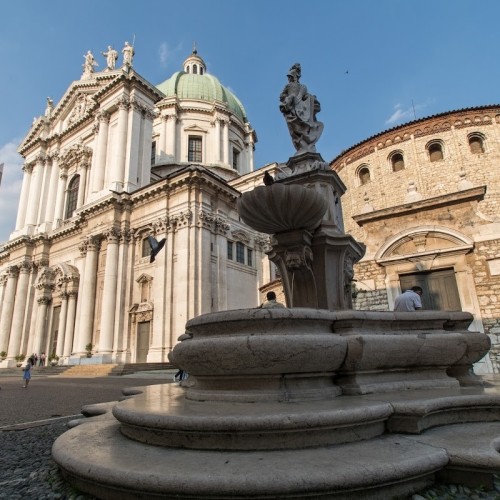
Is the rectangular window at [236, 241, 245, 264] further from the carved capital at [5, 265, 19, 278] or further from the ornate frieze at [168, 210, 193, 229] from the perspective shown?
the carved capital at [5, 265, 19, 278]

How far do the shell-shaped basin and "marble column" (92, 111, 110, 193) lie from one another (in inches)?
924

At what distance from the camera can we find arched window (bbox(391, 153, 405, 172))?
2597cm

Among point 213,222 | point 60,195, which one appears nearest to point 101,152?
point 60,195

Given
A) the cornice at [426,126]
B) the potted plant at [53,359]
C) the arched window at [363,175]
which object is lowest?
the potted plant at [53,359]

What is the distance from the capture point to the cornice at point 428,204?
11914mm

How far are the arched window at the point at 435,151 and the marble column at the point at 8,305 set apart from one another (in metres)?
32.4

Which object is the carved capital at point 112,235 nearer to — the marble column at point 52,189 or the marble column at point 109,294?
the marble column at point 109,294

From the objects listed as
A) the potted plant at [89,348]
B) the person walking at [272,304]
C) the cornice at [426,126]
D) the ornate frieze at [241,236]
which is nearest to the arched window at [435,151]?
the cornice at [426,126]

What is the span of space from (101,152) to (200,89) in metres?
14.8

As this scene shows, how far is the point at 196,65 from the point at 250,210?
→ 44119 millimetres

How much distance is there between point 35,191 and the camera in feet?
105

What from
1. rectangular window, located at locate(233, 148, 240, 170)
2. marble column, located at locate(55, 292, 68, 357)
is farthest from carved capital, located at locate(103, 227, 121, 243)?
rectangular window, located at locate(233, 148, 240, 170)

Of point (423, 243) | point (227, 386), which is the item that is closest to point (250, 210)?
point (227, 386)

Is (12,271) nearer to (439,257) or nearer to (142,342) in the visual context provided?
(142,342)
